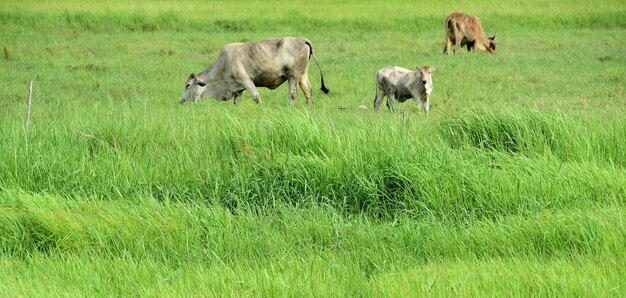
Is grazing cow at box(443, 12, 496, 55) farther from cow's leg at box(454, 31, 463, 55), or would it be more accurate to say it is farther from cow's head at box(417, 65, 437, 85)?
cow's head at box(417, 65, 437, 85)

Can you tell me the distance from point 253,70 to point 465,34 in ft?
35.5

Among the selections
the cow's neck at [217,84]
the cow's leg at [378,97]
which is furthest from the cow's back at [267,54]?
the cow's leg at [378,97]

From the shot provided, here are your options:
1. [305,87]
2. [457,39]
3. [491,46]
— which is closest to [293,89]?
[305,87]

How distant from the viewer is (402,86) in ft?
46.5

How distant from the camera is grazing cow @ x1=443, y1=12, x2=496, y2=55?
24.4 metres

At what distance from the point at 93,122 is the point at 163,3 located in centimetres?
2607

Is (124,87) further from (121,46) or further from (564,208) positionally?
(564,208)

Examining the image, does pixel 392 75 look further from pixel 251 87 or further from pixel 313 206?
pixel 313 206

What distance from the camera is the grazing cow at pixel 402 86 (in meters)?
13.9

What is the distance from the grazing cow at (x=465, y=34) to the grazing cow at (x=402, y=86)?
32.2 feet

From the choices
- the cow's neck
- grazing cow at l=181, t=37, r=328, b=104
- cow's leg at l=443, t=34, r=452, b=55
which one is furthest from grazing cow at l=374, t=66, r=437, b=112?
cow's leg at l=443, t=34, r=452, b=55

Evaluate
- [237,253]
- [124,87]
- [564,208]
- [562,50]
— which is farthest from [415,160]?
[562,50]

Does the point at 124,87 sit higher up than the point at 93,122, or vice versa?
the point at 93,122

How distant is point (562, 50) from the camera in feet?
75.8
